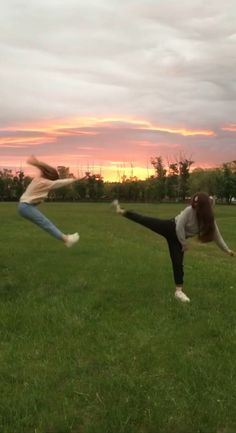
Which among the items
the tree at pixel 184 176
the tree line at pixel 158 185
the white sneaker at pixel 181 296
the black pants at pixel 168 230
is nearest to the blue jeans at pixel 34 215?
the black pants at pixel 168 230

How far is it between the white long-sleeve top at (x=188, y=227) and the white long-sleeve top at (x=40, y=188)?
228 cm

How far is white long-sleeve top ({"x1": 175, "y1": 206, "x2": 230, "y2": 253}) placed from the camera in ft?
34.4

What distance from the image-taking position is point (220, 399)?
6.44 metres

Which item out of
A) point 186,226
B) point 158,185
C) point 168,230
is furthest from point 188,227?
point 158,185

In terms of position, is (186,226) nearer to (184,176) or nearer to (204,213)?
(204,213)

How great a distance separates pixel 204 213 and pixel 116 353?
3446 millimetres

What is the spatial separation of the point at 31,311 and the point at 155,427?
194 inches

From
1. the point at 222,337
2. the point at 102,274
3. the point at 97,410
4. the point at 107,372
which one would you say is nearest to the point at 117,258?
the point at 102,274

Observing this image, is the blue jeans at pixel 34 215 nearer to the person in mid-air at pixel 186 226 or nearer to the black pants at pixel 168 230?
the person in mid-air at pixel 186 226

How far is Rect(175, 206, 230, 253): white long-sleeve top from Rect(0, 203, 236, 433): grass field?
1.28 m

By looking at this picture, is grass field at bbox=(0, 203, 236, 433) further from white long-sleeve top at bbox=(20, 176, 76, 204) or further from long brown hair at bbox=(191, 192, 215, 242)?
white long-sleeve top at bbox=(20, 176, 76, 204)

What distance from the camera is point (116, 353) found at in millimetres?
7922

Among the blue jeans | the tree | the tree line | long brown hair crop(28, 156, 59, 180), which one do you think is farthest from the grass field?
the tree

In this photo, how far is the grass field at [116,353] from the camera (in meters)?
6.03
